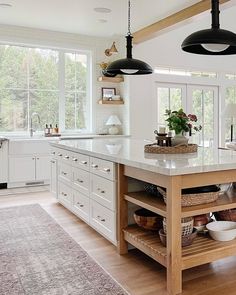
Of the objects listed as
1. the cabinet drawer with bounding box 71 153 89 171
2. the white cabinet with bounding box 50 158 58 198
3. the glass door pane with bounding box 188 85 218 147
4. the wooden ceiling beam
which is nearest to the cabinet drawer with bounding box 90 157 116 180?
the cabinet drawer with bounding box 71 153 89 171

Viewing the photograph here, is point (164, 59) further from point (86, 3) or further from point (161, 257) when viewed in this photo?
point (161, 257)

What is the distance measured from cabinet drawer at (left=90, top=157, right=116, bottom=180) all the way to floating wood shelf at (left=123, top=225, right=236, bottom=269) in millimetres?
518

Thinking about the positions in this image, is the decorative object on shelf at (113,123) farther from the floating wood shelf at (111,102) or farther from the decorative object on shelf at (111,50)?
the decorative object on shelf at (111,50)

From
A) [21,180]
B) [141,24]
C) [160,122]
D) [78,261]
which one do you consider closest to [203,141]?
[160,122]

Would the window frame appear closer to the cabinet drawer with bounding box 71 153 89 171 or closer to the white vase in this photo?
the cabinet drawer with bounding box 71 153 89 171

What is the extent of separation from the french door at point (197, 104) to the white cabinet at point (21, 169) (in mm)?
2956

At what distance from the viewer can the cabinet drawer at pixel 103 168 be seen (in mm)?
2793

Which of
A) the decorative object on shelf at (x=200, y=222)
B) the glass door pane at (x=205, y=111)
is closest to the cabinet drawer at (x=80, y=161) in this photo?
the decorative object on shelf at (x=200, y=222)

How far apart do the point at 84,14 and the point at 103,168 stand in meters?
3.56

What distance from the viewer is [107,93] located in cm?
704

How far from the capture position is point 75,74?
271 inches

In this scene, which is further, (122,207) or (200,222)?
(122,207)

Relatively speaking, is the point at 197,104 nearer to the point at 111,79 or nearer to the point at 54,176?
the point at 111,79

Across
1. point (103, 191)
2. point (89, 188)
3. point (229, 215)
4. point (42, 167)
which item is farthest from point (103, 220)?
point (42, 167)
